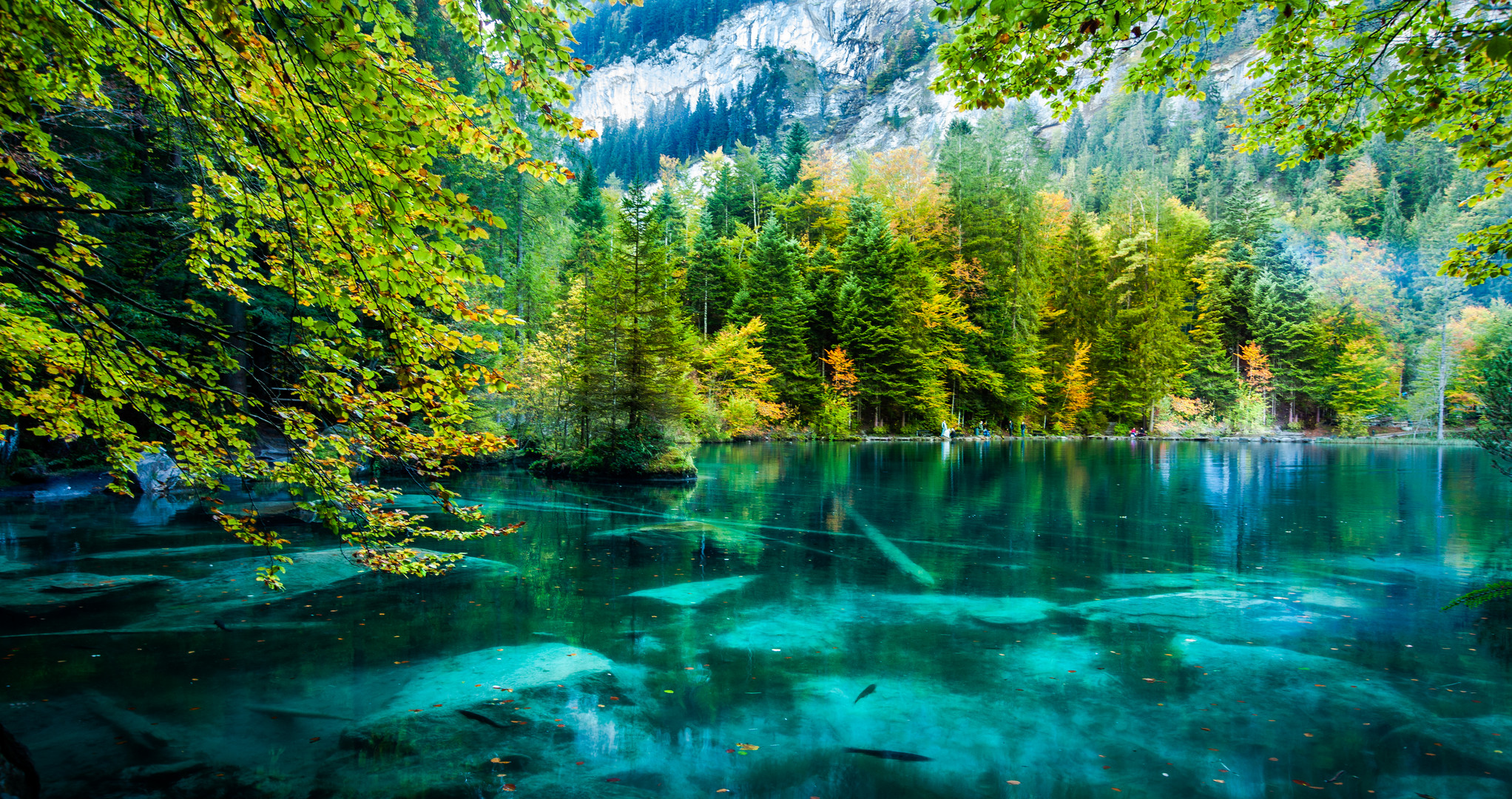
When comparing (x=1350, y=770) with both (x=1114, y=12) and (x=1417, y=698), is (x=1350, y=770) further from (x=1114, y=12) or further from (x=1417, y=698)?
(x=1114, y=12)

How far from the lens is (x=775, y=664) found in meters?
5.41

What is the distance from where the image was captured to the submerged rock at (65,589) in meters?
6.57

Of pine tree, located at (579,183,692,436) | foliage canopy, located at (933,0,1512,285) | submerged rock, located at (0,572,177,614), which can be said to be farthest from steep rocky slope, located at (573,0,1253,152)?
submerged rock, located at (0,572,177,614)

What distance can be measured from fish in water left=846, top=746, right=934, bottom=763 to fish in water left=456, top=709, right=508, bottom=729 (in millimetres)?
2212

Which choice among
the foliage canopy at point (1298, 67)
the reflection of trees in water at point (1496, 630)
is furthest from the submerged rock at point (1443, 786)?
the foliage canopy at point (1298, 67)

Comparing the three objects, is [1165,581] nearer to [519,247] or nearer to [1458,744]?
[1458,744]

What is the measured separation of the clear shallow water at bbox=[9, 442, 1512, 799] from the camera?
3811 millimetres

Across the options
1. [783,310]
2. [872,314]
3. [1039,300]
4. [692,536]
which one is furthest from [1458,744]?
[1039,300]

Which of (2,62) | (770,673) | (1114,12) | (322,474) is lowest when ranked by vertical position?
(770,673)

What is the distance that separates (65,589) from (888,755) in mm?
8566

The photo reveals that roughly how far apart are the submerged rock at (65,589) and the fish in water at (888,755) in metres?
7.63

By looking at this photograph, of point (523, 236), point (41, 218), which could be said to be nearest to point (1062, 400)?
point (523, 236)

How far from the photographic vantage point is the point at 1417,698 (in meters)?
4.71

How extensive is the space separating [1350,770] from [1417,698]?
62.0 inches
